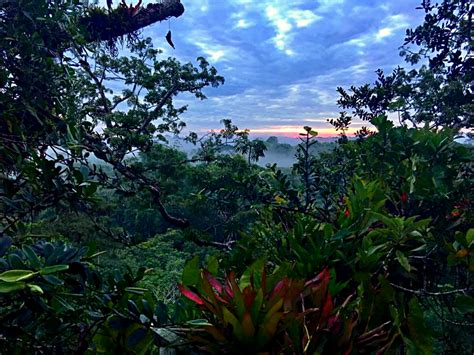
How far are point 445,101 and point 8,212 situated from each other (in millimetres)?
5637

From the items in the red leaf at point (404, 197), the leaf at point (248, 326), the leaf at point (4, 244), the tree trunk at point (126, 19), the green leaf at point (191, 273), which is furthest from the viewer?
the tree trunk at point (126, 19)

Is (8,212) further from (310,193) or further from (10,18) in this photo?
(310,193)

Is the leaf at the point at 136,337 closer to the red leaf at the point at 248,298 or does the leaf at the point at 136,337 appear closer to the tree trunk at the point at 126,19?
the red leaf at the point at 248,298

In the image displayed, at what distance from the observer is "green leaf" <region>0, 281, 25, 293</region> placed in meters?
0.86

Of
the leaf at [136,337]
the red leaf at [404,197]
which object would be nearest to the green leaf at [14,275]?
the leaf at [136,337]

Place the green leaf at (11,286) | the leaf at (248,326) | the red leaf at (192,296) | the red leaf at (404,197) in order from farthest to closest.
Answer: the red leaf at (404,197) → the red leaf at (192,296) → the leaf at (248,326) → the green leaf at (11,286)

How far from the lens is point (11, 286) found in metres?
0.88

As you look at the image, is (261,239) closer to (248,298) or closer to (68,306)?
(248,298)

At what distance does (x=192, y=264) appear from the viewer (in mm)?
1588

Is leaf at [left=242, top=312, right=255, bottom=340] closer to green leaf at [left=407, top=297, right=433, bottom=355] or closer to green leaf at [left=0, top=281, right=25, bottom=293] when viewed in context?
green leaf at [left=0, top=281, right=25, bottom=293]

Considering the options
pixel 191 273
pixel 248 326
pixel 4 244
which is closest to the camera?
pixel 4 244

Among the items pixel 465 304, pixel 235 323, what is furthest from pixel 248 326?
pixel 465 304

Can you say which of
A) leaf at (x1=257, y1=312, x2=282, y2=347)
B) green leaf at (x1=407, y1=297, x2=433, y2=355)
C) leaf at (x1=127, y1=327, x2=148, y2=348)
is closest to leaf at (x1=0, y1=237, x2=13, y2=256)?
leaf at (x1=127, y1=327, x2=148, y2=348)

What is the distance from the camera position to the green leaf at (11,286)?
0.86 m
